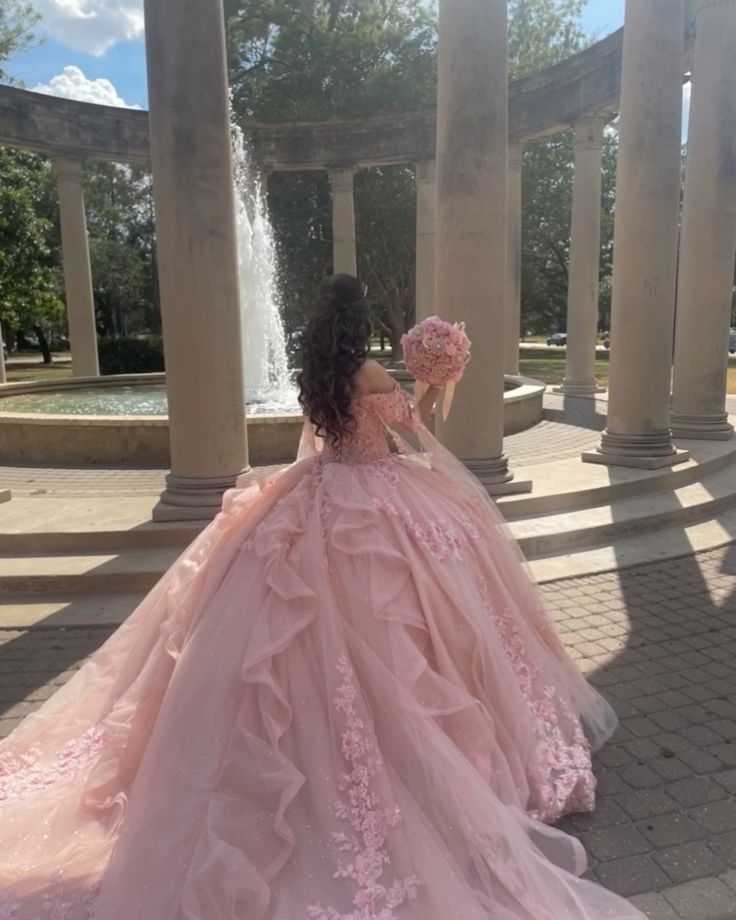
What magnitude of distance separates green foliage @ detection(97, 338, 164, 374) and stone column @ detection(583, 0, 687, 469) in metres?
27.1

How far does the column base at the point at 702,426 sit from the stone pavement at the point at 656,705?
520 centimetres

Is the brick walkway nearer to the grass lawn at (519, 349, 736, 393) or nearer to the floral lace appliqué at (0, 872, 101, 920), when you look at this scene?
the floral lace appliqué at (0, 872, 101, 920)

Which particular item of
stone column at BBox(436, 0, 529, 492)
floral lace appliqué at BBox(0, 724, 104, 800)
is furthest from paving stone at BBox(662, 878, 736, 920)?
stone column at BBox(436, 0, 529, 492)

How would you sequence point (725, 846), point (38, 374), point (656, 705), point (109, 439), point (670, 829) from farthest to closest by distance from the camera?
point (38, 374) < point (109, 439) < point (656, 705) < point (670, 829) < point (725, 846)

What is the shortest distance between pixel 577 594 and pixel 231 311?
4368 millimetres

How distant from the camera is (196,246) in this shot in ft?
23.8

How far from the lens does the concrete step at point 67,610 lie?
20.5 ft

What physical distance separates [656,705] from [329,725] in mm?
2567

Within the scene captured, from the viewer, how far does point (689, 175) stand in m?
12.3

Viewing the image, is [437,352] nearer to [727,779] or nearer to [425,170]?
[727,779]

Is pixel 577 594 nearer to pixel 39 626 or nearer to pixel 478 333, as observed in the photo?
pixel 478 333

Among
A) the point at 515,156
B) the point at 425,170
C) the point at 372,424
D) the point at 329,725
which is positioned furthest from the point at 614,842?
the point at 425,170

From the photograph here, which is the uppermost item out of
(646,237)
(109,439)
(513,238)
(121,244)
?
(121,244)

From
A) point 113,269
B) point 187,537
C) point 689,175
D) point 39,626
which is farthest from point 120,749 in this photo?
point 113,269
